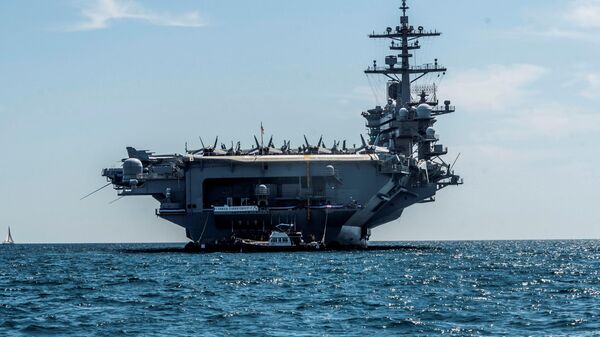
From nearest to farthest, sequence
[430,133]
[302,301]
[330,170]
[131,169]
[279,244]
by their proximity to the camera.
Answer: [302,301]
[279,244]
[330,170]
[131,169]
[430,133]

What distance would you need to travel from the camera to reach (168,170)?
85.4 m

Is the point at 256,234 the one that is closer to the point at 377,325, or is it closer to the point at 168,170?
the point at 168,170

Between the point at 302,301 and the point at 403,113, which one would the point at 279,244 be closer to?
the point at 403,113

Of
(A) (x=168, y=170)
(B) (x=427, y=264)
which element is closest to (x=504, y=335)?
(B) (x=427, y=264)

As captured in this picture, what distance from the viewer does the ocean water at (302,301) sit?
3269 cm

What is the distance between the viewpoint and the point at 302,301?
40.0 metres


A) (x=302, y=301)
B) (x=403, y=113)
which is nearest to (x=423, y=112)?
(x=403, y=113)

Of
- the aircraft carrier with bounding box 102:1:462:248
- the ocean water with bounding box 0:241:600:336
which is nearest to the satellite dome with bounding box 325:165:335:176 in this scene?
the aircraft carrier with bounding box 102:1:462:248

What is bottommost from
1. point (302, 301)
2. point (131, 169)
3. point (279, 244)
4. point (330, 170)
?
point (302, 301)

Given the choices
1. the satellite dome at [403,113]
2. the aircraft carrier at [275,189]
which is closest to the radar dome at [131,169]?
the aircraft carrier at [275,189]

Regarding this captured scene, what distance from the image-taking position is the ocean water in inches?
1287

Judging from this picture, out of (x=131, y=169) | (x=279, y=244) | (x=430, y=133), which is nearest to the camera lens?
(x=279, y=244)

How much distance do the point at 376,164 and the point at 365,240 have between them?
41.3 ft

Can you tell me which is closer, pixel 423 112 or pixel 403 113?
pixel 423 112
